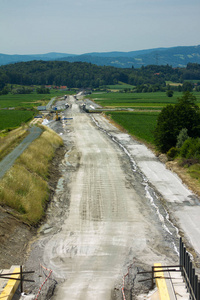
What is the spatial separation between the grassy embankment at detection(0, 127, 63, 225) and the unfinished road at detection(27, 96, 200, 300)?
42.4 inches

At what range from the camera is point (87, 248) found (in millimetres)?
18953

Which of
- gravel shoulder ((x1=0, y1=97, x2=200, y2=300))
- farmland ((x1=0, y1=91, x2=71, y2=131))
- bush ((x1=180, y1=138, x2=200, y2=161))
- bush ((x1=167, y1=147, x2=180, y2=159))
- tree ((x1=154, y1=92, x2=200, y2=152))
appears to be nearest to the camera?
gravel shoulder ((x1=0, y1=97, x2=200, y2=300))

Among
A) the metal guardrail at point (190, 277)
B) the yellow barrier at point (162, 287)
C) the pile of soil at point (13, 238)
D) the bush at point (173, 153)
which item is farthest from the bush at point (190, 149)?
the yellow barrier at point (162, 287)

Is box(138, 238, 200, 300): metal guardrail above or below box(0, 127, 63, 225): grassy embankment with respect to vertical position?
above

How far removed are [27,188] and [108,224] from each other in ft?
21.2

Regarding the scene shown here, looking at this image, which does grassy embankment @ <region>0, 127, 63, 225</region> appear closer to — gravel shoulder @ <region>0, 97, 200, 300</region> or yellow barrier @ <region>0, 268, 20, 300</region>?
gravel shoulder @ <region>0, 97, 200, 300</region>

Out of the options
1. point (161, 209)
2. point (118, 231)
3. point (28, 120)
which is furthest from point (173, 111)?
point (28, 120)

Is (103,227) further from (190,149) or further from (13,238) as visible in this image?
(190,149)

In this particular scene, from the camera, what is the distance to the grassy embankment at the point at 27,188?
22.3 m

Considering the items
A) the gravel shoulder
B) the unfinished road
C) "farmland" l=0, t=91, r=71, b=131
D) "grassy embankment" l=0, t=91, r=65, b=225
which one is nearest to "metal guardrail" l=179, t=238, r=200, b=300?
the gravel shoulder

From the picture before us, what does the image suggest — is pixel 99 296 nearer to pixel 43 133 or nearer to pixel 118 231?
pixel 118 231

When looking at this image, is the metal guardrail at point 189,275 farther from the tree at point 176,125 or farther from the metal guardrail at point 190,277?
the tree at point 176,125

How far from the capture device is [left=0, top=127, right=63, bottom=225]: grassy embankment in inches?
879

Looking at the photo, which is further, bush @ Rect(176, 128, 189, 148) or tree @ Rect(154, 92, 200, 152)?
tree @ Rect(154, 92, 200, 152)
